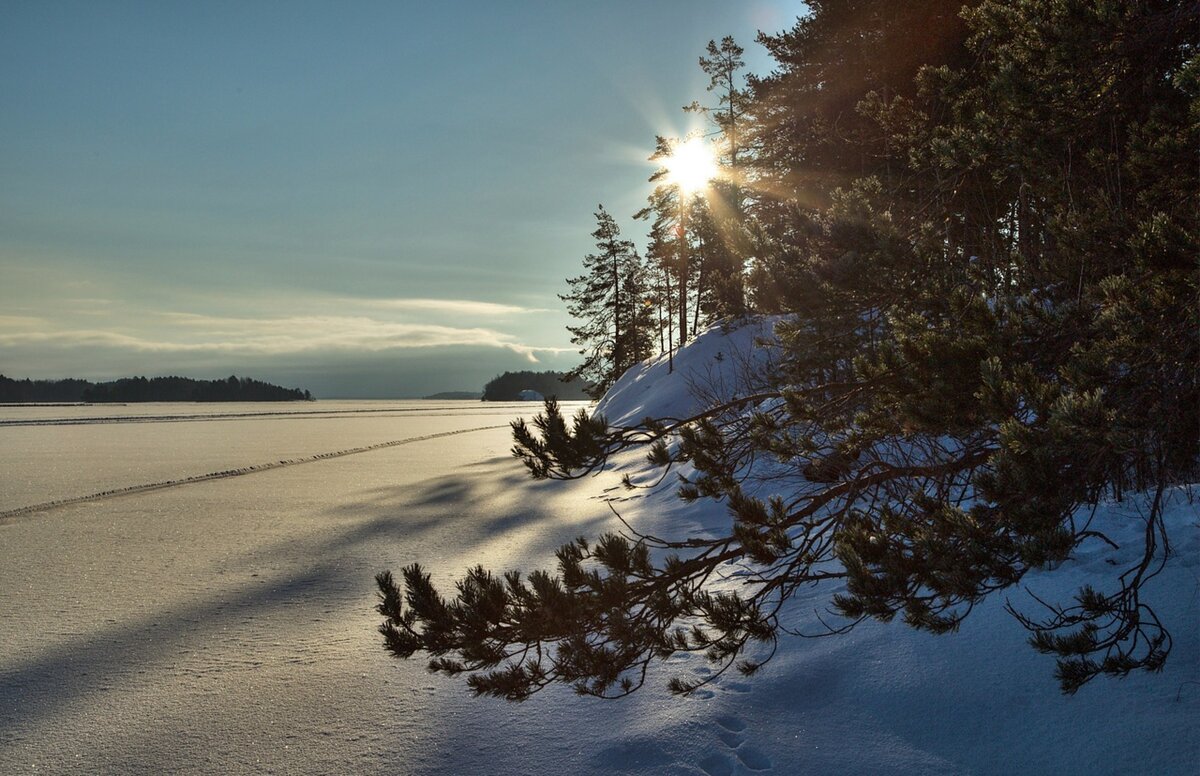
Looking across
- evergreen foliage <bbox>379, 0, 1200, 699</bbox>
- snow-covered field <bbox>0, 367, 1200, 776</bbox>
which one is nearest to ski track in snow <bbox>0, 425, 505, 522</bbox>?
snow-covered field <bbox>0, 367, 1200, 776</bbox>

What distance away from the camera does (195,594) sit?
21.2 feet

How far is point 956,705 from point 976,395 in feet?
6.70

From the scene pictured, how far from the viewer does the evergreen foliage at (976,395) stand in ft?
8.34

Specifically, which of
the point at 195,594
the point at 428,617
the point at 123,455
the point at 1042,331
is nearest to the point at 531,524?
the point at 195,594

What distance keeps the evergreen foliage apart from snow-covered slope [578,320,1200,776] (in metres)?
0.24

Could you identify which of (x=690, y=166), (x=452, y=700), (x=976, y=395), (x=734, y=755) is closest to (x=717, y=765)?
(x=734, y=755)

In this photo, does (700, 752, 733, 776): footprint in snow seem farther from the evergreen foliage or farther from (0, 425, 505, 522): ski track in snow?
(0, 425, 505, 522): ski track in snow

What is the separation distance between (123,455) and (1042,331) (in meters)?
25.7

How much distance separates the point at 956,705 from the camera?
3.53 meters

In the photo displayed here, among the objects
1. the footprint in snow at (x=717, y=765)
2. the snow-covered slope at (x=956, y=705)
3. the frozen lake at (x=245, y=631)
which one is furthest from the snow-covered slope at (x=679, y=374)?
the footprint in snow at (x=717, y=765)

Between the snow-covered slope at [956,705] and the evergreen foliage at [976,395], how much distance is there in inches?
9.3

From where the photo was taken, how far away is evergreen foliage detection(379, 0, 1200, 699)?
254 centimetres

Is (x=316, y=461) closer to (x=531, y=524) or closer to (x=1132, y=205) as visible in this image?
(x=531, y=524)

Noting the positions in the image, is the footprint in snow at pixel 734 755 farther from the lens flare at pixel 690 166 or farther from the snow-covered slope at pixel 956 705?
the lens flare at pixel 690 166
